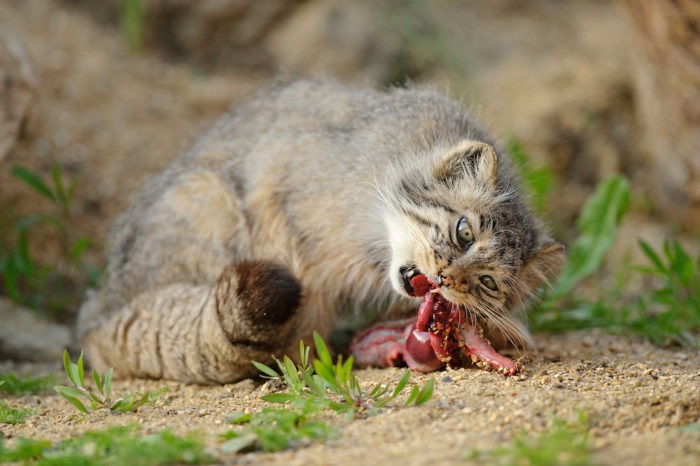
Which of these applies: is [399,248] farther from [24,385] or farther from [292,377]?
[24,385]

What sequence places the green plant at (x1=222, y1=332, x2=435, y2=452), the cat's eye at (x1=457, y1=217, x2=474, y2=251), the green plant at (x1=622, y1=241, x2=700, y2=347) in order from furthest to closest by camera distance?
the green plant at (x1=622, y1=241, x2=700, y2=347), the cat's eye at (x1=457, y1=217, x2=474, y2=251), the green plant at (x1=222, y1=332, x2=435, y2=452)

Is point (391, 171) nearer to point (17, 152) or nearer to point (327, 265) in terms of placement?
point (327, 265)

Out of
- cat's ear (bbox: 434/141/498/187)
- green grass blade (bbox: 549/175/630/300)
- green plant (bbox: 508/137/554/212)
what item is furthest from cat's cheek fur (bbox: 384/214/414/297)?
green grass blade (bbox: 549/175/630/300)

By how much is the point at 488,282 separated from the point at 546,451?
189 centimetres

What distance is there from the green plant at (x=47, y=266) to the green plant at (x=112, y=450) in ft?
11.1

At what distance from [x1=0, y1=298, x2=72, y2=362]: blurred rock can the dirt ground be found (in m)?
0.21

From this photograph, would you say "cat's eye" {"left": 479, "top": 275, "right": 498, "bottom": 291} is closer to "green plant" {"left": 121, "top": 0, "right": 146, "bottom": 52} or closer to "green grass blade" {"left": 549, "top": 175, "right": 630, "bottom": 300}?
"green grass blade" {"left": 549, "top": 175, "right": 630, "bottom": 300}

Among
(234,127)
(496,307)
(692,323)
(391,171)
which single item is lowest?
(692,323)

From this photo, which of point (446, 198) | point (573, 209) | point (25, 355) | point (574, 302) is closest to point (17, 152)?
point (25, 355)

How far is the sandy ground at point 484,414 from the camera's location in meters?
3.05

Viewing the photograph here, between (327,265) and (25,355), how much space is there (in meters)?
2.53

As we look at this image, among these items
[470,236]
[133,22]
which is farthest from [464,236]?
[133,22]

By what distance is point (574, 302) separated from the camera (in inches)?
266

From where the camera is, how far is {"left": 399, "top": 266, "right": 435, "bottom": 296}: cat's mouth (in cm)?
460
